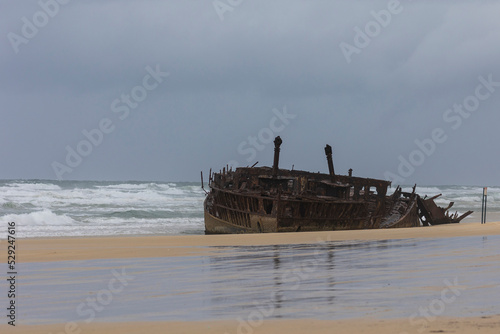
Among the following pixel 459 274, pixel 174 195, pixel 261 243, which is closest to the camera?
pixel 459 274

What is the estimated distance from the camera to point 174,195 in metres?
68.6

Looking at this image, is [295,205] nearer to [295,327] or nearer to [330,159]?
[330,159]

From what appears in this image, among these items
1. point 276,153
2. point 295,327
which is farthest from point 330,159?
point 295,327

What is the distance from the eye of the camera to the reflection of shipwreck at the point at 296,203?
24359mm

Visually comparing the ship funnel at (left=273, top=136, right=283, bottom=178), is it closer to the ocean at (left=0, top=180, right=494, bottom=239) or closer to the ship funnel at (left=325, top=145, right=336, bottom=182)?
the ship funnel at (left=325, top=145, right=336, bottom=182)

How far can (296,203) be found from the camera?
24.5 meters

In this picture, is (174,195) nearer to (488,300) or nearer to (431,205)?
(431,205)

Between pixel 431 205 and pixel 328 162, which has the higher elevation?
pixel 328 162

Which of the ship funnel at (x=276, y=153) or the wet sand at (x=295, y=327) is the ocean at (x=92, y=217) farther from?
the wet sand at (x=295, y=327)

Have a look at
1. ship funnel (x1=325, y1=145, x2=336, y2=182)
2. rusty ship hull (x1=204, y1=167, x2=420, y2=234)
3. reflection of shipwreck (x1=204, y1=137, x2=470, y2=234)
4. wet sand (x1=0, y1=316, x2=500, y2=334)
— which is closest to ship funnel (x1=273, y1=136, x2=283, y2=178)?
reflection of shipwreck (x1=204, y1=137, x2=470, y2=234)

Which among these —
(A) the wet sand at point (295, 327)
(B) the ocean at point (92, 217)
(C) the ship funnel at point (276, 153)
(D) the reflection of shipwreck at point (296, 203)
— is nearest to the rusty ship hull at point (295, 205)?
(D) the reflection of shipwreck at point (296, 203)

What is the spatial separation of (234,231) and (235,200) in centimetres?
117

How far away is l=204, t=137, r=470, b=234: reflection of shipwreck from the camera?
24359 mm

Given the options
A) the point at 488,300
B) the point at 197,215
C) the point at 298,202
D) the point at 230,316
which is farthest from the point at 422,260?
the point at 197,215
